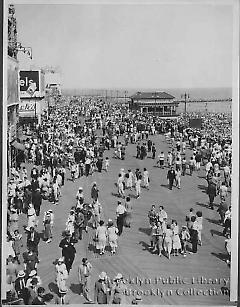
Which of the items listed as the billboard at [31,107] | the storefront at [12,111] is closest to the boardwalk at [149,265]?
the storefront at [12,111]

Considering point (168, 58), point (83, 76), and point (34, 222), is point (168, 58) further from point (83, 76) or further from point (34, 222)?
point (34, 222)

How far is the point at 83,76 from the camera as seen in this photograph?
1851mm

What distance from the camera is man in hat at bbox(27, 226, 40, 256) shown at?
6.00 ft

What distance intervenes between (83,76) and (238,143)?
58 cm

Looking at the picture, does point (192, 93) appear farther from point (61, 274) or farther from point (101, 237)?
point (61, 274)

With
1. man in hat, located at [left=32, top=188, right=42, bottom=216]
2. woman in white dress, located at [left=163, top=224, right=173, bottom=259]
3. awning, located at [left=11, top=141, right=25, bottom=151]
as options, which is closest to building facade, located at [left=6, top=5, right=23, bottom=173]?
awning, located at [left=11, top=141, right=25, bottom=151]

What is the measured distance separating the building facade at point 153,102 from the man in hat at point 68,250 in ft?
1.66

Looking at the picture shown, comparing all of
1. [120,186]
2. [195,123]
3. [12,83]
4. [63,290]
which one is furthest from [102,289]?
[12,83]

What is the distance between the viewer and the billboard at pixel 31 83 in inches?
73.0

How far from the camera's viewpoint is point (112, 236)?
1827 mm

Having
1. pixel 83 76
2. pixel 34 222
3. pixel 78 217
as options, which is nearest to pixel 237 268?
pixel 78 217

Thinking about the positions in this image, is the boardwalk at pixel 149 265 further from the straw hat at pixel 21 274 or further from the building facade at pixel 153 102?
the building facade at pixel 153 102

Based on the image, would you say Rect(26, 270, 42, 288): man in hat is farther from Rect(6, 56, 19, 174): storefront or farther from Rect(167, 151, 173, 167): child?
Rect(167, 151, 173, 167): child

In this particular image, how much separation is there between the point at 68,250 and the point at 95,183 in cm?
24
